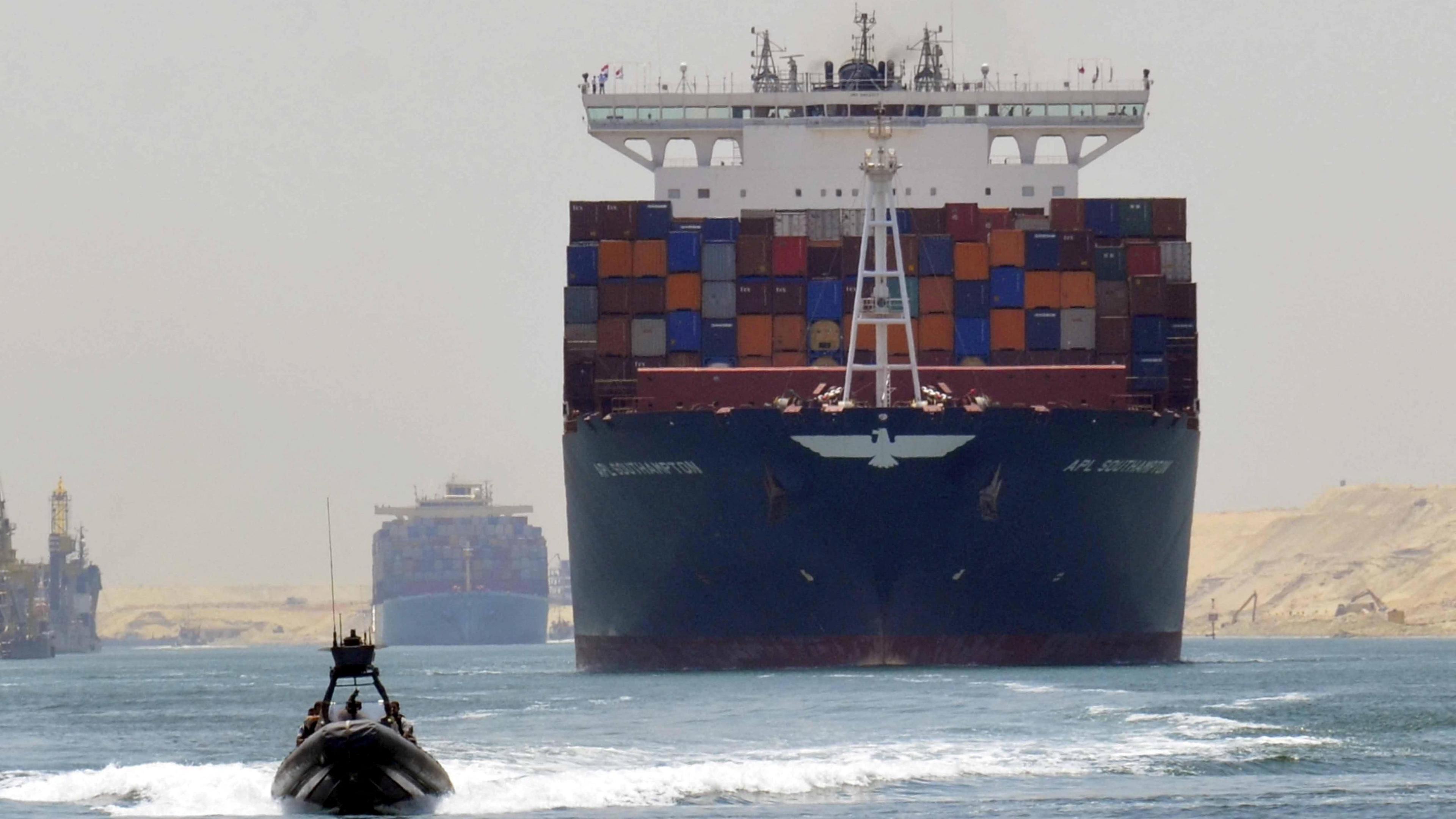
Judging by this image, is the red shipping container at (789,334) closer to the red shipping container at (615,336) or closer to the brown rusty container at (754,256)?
the brown rusty container at (754,256)

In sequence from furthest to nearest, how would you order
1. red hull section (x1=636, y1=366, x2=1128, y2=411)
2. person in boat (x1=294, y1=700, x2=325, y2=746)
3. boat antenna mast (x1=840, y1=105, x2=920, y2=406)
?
red hull section (x1=636, y1=366, x2=1128, y2=411), boat antenna mast (x1=840, y1=105, x2=920, y2=406), person in boat (x1=294, y1=700, x2=325, y2=746)

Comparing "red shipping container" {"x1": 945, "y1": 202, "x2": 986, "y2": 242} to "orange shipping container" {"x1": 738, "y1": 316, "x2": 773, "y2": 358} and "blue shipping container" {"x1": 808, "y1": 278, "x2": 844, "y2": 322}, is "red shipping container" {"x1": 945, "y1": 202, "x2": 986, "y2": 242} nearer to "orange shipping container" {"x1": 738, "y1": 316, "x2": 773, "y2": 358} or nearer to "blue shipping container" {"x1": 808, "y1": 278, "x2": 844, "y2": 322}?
"blue shipping container" {"x1": 808, "y1": 278, "x2": 844, "y2": 322}

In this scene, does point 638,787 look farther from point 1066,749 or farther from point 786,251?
point 786,251

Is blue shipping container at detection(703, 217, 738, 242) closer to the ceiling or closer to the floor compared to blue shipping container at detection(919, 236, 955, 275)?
closer to the ceiling

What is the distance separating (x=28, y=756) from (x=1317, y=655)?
3392 inches

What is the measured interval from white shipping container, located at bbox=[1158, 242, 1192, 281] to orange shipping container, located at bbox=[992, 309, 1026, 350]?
5.00m

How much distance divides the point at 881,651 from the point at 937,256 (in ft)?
45.1

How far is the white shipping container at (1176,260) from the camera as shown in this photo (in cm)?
7894

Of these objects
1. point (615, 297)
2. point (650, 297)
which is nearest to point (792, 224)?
point (650, 297)

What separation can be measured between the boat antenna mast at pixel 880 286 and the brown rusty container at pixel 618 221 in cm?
933

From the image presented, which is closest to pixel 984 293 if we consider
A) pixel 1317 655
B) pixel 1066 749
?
pixel 1066 749

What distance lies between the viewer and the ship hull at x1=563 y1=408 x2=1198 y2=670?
67812mm

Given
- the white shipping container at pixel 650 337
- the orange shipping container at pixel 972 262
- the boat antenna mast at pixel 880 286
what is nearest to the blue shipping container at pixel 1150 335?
the orange shipping container at pixel 972 262

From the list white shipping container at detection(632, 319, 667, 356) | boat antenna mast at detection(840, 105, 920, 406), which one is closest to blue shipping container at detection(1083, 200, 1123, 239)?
boat antenna mast at detection(840, 105, 920, 406)
